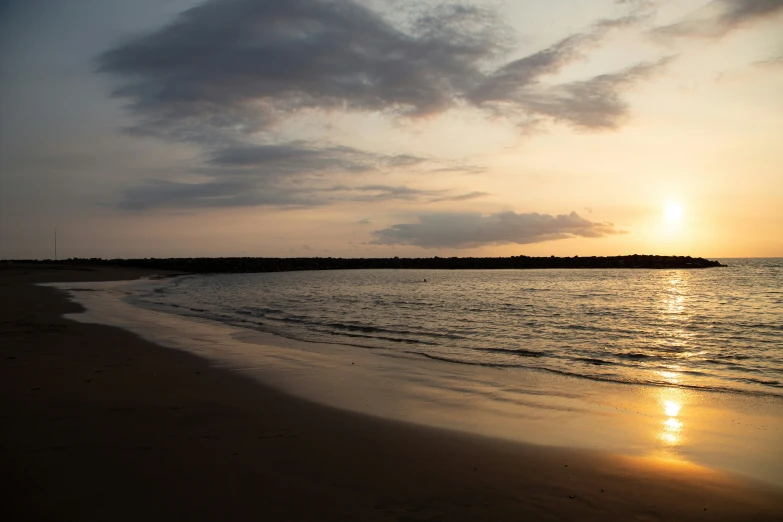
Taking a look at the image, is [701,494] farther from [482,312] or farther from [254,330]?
[482,312]

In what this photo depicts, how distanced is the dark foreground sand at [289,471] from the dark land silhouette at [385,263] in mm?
93622

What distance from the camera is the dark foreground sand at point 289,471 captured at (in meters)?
4.87

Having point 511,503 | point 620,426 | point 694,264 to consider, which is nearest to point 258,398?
point 511,503

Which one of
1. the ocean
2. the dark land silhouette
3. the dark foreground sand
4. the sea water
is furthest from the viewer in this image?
the dark land silhouette

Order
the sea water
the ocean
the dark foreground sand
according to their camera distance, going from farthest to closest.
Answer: the ocean
the sea water
the dark foreground sand

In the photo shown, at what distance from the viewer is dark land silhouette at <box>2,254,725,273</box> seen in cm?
10412

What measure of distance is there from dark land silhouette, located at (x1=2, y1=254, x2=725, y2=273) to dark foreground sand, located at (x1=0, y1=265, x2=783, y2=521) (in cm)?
9362

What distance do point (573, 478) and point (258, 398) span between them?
563cm

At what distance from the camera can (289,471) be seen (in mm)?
5730

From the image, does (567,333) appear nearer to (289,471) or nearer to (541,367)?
(541,367)

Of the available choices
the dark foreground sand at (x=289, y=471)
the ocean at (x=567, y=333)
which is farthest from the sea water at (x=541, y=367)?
the dark foreground sand at (x=289, y=471)

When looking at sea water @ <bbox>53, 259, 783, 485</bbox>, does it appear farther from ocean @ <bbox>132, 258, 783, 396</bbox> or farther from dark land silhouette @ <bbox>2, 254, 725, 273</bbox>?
dark land silhouette @ <bbox>2, 254, 725, 273</bbox>

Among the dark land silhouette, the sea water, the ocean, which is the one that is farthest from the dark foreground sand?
the dark land silhouette

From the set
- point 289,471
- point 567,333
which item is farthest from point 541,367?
point 289,471
